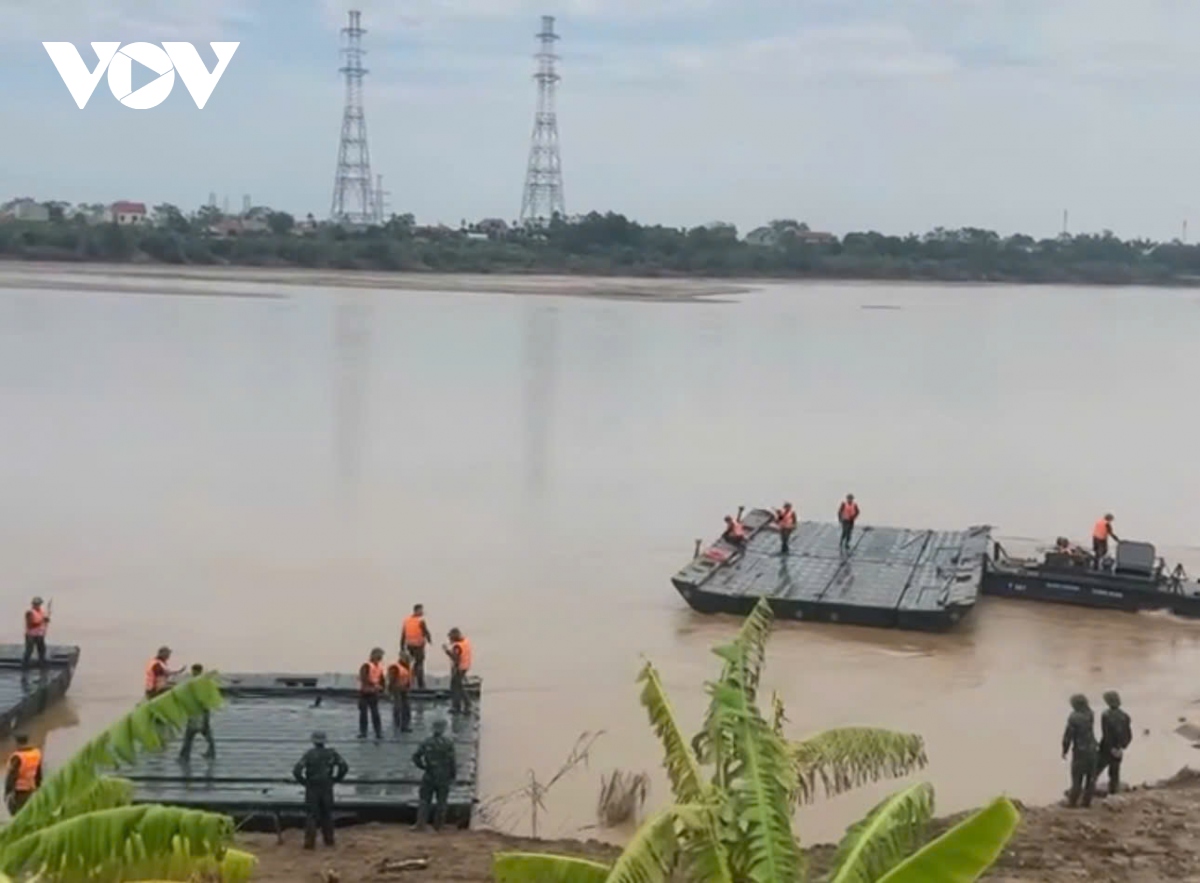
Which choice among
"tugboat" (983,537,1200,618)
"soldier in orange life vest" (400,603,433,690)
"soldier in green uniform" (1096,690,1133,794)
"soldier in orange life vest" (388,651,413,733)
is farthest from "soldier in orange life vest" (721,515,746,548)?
"soldier in green uniform" (1096,690,1133,794)

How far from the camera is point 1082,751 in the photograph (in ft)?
42.9

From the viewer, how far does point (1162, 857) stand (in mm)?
11156

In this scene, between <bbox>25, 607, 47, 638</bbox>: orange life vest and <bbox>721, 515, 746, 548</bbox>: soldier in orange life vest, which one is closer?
<bbox>25, 607, 47, 638</bbox>: orange life vest

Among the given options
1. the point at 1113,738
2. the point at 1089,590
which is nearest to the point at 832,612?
the point at 1089,590

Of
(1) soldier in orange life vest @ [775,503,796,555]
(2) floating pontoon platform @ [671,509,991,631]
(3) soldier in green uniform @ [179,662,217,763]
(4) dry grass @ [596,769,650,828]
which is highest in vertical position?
(1) soldier in orange life vest @ [775,503,796,555]

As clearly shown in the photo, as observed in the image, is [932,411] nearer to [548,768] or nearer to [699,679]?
[699,679]

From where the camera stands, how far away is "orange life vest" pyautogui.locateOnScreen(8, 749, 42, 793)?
11.1 m

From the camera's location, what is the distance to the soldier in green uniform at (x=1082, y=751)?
12836 mm

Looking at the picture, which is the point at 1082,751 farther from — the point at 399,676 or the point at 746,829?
the point at 746,829

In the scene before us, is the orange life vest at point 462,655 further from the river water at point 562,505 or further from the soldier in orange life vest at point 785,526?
the soldier in orange life vest at point 785,526

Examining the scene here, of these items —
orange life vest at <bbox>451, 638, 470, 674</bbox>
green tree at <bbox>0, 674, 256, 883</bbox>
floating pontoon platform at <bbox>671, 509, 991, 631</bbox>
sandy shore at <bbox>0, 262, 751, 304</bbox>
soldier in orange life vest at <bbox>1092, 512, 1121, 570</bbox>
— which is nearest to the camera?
green tree at <bbox>0, 674, 256, 883</bbox>

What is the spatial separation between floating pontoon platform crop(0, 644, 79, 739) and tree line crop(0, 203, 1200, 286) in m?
111

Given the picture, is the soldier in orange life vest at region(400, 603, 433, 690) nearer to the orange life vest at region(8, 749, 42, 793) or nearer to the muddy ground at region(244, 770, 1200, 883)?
the muddy ground at region(244, 770, 1200, 883)

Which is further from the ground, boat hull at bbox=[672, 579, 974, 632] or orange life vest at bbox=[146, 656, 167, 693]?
orange life vest at bbox=[146, 656, 167, 693]
